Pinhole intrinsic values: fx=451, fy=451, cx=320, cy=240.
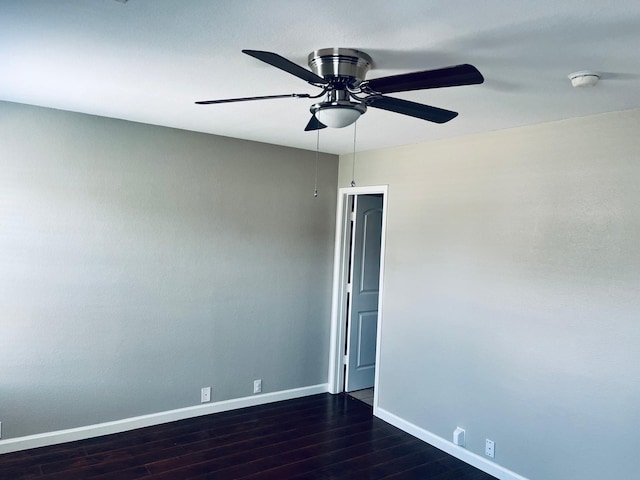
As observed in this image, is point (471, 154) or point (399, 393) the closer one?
point (471, 154)

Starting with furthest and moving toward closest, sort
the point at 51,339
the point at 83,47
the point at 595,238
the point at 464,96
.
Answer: the point at 51,339 < the point at 595,238 < the point at 464,96 < the point at 83,47

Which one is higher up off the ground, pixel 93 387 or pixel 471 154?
pixel 471 154

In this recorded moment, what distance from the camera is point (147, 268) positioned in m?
3.72

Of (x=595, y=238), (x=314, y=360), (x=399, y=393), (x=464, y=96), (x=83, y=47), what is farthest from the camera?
(x=314, y=360)

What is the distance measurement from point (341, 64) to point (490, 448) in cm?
284

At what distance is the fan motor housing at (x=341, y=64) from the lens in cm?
194

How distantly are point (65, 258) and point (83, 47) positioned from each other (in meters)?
1.86

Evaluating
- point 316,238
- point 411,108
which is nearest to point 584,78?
point 411,108

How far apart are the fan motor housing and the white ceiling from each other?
1.9 inches

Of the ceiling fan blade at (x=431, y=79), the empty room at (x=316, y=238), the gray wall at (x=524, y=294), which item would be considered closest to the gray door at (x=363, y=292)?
the empty room at (x=316, y=238)

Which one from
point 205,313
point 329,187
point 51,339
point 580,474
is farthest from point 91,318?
point 580,474

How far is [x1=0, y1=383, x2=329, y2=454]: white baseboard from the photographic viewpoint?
3.27 meters

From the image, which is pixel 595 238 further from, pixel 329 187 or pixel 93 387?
pixel 93 387

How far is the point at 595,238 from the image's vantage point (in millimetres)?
2734
